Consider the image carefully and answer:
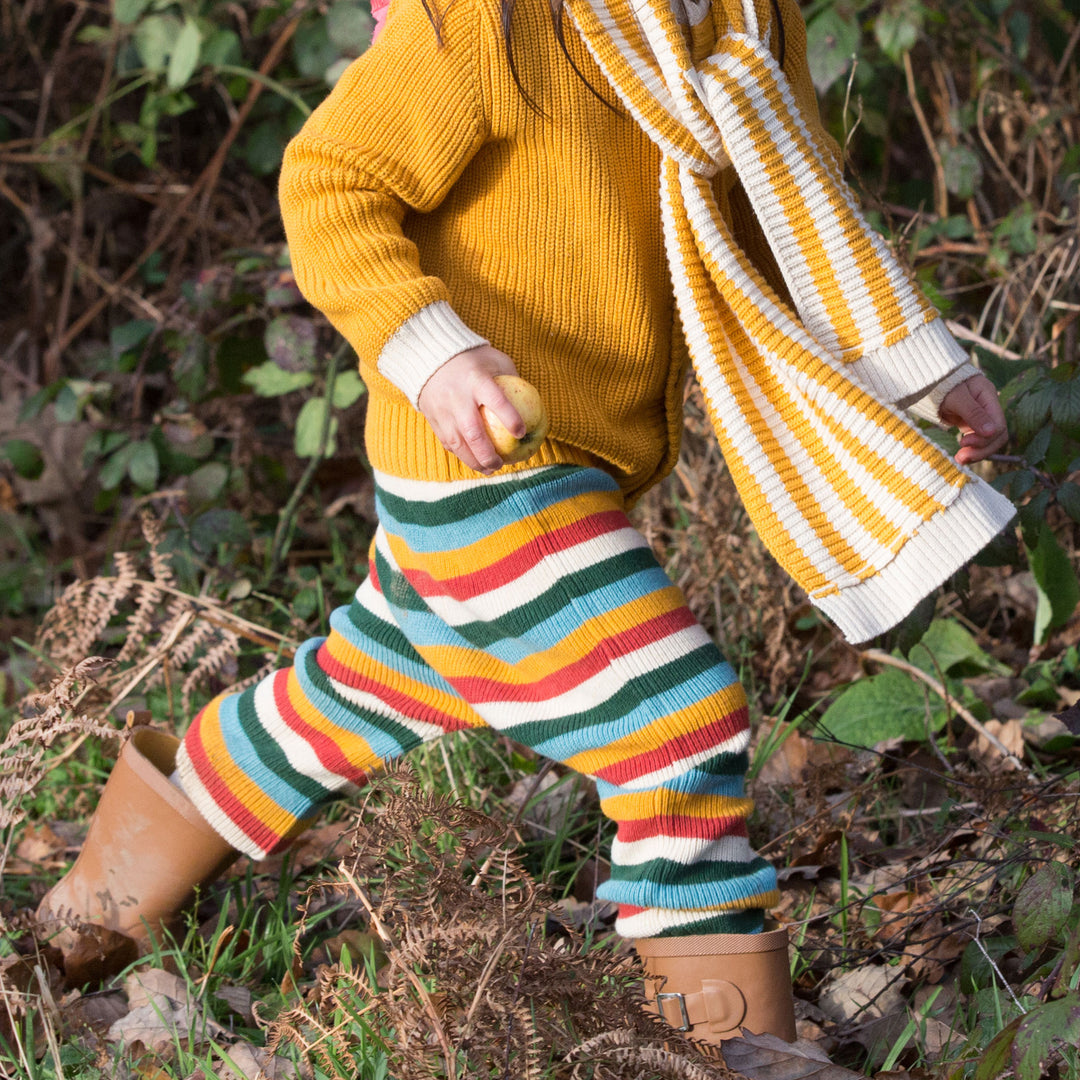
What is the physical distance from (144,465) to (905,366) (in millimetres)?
1695

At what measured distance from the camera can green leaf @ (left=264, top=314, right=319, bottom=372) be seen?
2.54 meters

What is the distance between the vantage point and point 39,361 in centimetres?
348

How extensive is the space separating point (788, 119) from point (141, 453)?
65.6 inches

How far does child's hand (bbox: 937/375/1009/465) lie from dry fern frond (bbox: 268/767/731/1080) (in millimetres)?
703

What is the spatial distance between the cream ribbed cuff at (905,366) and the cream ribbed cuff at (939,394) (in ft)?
0.09

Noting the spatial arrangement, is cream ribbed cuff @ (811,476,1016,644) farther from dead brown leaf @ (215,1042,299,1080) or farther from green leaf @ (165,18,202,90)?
green leaf @ (165,18,202,90)

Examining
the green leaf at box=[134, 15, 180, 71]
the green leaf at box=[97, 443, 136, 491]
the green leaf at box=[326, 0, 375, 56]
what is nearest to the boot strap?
the green leaf at box=[97, 443, 136, 491]

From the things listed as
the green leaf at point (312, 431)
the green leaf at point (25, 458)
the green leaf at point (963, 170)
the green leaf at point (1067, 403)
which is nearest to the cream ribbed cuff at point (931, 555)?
the green leaf at point (1067, 403)

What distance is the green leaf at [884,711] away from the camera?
1955 millimetres

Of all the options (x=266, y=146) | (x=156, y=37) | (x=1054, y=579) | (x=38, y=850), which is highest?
(x=156, y=37)

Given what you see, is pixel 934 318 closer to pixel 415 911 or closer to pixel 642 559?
pixel 642 559

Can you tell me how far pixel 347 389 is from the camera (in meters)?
2.57

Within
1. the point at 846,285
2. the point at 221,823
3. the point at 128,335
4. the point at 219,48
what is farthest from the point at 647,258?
the point at 219,48

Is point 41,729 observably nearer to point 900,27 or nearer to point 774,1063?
point 774,1063
